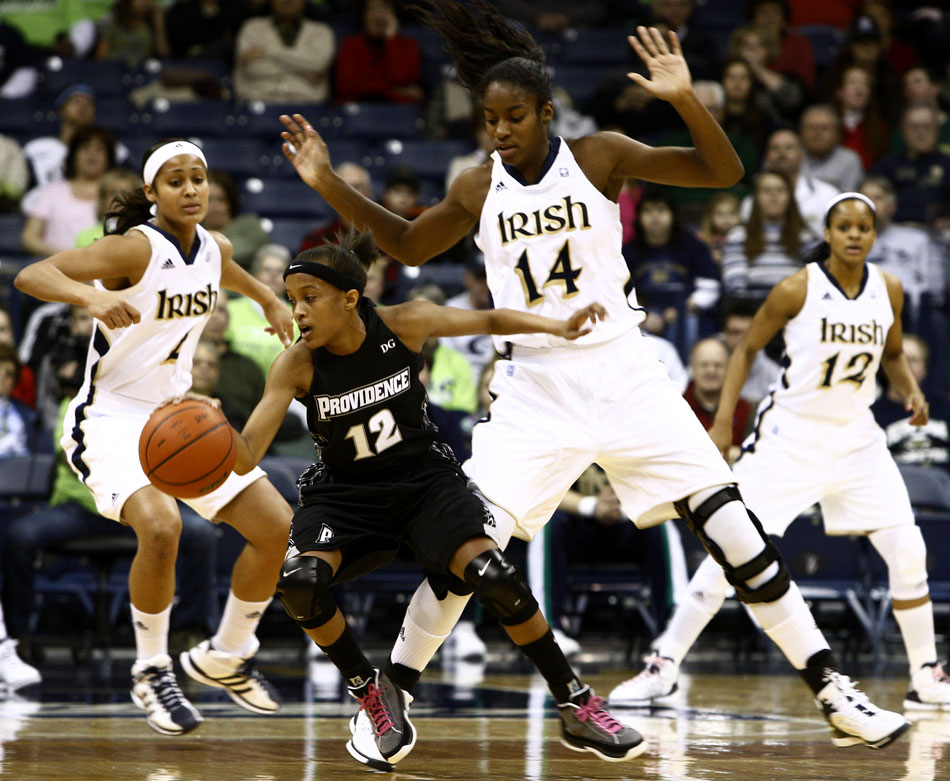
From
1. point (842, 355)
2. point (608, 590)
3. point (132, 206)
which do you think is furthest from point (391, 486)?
point (608, 590)

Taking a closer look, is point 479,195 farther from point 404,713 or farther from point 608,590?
point 608,590

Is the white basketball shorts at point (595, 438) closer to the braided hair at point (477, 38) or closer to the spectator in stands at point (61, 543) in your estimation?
the braided hair at point (477, 38)

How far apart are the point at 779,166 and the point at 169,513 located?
679cm

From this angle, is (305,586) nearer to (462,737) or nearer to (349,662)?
(349,662)

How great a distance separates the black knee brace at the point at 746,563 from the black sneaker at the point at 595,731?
600 millimetres

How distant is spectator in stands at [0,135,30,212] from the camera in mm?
11539

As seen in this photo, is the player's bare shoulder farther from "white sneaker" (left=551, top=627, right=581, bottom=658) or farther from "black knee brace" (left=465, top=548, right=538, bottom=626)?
"white sneaker" (left=551, top=627, right=581, bottom=658)

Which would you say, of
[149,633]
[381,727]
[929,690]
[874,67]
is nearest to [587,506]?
[929,690]

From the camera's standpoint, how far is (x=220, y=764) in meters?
4.63

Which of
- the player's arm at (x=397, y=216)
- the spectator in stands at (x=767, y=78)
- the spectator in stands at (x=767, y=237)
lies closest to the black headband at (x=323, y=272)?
the player's arm at (x=397, y=216)

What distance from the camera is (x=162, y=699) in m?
5.24

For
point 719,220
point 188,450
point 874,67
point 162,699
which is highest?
point 874,67

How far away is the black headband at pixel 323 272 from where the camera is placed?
4.68 m

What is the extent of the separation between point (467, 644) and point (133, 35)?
25.1 ft
